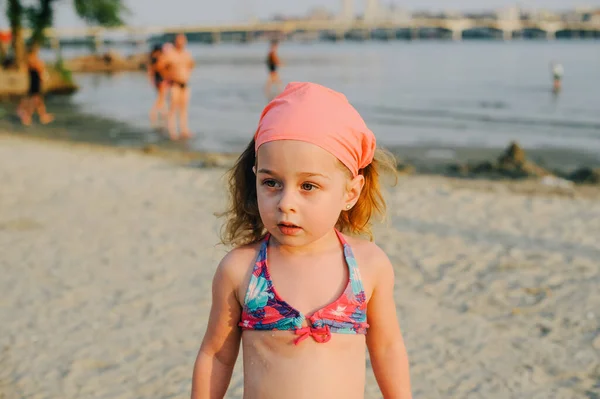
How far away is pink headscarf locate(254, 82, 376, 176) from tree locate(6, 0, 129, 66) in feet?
92.3

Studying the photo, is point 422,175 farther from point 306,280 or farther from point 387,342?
point 306,280

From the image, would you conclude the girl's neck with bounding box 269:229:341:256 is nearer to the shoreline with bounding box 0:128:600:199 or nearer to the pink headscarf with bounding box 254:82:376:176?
the pink headscarf with bounding box 254:82:376:176

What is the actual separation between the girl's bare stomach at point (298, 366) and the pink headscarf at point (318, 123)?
1.77ft

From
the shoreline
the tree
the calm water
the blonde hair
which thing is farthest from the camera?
the tree

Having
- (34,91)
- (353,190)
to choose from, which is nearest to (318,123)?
(353,190)

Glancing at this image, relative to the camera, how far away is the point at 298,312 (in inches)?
81.7

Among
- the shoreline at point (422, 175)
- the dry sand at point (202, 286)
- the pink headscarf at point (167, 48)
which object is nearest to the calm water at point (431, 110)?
the shoreline at point (422, 175)

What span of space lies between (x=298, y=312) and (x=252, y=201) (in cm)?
47

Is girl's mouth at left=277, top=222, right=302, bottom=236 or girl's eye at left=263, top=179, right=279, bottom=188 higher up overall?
girl's eye at left=263, top=179, right=279, bottom=188

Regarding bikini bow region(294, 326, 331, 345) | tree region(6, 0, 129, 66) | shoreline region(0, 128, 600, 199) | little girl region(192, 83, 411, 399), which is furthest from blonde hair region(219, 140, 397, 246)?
tree region(6, 0, 129, 66)

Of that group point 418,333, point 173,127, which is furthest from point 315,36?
point 418,333

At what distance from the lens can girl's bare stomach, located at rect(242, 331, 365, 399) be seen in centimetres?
209

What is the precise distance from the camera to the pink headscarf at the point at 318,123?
77.4 inches

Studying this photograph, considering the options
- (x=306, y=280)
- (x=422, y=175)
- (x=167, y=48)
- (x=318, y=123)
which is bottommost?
(x=422, y=175)
